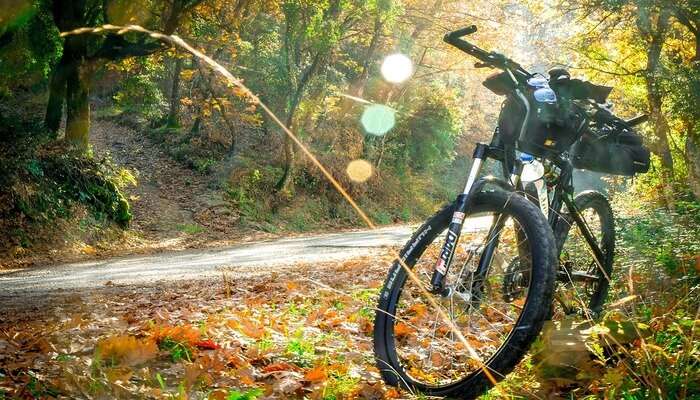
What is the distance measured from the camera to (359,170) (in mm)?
29812

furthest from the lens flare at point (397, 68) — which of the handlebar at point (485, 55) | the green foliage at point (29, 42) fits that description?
the handlebar at point (485, 55)

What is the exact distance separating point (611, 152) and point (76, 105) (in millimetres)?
16298

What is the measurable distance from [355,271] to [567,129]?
5.61 m

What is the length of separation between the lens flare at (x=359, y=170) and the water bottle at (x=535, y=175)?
2518 centimetres

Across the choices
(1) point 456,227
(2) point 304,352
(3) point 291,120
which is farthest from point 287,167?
(1) point 456,227

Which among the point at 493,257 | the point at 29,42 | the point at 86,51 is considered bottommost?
the point at 493,257

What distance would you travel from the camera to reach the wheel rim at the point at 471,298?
11.0 feet

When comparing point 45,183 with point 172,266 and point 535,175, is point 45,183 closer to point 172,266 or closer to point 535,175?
point 172,266

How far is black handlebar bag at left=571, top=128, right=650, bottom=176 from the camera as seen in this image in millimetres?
4293

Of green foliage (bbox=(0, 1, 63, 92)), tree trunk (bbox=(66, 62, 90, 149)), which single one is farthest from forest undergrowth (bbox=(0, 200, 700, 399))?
tree trunk (bbox=(66, 62, 90, 149))

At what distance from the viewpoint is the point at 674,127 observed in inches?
563

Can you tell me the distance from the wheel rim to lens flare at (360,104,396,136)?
26129 mm

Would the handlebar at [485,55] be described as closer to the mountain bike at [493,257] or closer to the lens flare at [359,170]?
the mountain bike at [493,257]

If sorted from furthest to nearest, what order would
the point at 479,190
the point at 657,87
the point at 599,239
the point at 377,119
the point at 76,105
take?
the point at 377,119 < the point at 76,105 < the point at 657,87 < the point at 599,239 < the point at 479,190
